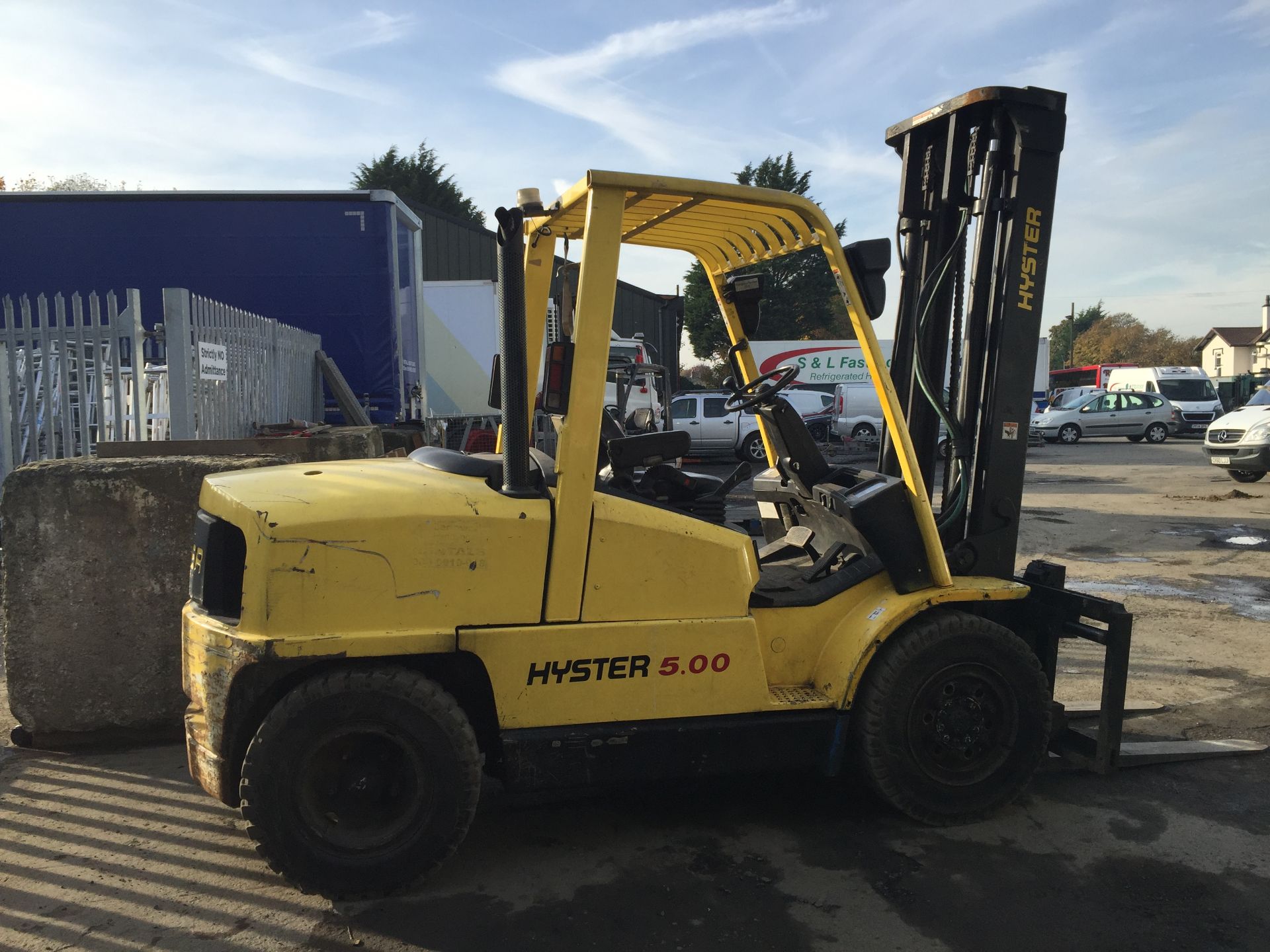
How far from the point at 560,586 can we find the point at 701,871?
121 cm

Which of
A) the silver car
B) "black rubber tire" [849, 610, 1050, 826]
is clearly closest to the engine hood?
"black rubber tire" [849, 610, 1050, 826]

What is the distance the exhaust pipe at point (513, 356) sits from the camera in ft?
11.0

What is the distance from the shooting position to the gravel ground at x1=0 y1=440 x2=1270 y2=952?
3.20 meters

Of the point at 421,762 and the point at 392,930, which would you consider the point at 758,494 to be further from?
the point at 392,930

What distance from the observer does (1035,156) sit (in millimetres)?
4340

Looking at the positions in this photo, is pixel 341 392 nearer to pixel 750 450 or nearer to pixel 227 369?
pixel 227 369

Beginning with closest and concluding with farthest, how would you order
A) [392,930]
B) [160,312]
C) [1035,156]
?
[392,930] → [1035,156] → [160,312]

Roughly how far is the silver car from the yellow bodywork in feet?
101

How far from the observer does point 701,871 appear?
362 cm

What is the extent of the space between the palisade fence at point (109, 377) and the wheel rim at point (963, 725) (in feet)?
17.5

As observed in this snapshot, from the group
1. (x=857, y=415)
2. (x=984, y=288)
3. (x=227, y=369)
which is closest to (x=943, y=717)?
(x=984, y=288)

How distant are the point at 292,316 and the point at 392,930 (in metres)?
9.94

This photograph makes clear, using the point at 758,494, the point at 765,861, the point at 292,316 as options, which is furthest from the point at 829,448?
the point at 765,861

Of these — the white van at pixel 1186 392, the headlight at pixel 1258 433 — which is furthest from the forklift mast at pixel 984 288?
the white van at pixel 1186 392
